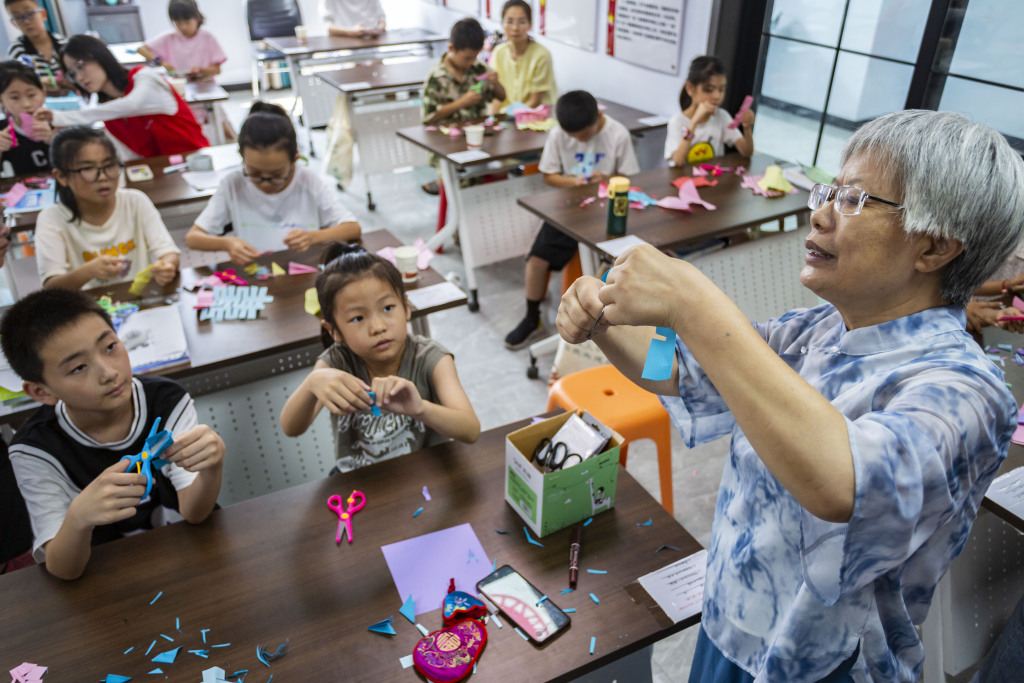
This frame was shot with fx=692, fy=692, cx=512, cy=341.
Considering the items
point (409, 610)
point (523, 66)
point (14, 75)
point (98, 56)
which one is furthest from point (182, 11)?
point (409, 610)

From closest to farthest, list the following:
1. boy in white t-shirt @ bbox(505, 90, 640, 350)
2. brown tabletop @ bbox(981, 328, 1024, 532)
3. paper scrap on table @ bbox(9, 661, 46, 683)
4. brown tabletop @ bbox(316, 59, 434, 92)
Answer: paper scrap on table @ bbox(9, 661, 46, 683) → brown tabletop @ bbox(981, 328, 1024, 532) → boy in white t-shirt @ bbox(505, 90, 640, 350) → brown tabletop @ bbox(316, 59, 434, 92)

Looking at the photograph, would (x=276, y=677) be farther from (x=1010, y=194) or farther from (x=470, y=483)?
(x=1010, y=194)

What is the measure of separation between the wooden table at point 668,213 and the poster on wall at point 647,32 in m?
1.40

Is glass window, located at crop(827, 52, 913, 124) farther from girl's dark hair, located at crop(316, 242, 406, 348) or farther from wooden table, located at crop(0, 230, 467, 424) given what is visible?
girl's dark hair, located at crop(316, 242, 406, 348)

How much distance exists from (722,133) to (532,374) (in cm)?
169

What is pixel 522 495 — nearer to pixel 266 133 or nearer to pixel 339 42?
pixel 266 133

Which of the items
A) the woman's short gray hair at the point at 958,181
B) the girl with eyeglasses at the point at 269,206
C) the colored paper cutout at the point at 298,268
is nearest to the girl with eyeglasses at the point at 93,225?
the girl with eyeglasses at the point at 269,206

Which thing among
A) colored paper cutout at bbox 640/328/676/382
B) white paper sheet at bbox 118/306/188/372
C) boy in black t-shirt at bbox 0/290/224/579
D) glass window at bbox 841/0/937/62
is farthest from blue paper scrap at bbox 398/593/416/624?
glass window at bbox 841/0/937/62

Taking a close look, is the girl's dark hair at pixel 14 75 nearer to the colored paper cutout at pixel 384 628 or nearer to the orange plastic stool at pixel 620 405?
the orange plastic stool at pixel 620 405

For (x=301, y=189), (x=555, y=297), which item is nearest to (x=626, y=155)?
(x=555, y=297)

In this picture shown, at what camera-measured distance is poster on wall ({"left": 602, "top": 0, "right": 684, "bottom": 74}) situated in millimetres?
4340

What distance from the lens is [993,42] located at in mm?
3004

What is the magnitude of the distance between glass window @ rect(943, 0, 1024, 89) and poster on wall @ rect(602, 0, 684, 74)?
165cm

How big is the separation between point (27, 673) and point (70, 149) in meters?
1.96
